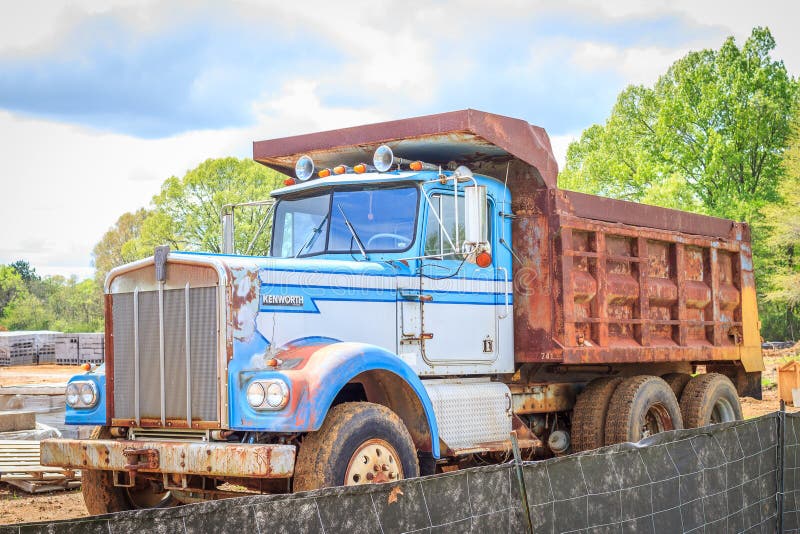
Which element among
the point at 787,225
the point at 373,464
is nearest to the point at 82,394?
the point at 373,464

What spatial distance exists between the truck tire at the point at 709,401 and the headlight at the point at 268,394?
20.6 ft

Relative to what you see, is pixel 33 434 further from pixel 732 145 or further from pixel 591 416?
pixel 732 145

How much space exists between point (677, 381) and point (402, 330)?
490cm

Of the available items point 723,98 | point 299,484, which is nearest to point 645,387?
point 299,484

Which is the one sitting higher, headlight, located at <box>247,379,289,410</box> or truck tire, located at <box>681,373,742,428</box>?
headlight, located at <box>247,379,289,410</box>

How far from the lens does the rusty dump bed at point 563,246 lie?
907cm

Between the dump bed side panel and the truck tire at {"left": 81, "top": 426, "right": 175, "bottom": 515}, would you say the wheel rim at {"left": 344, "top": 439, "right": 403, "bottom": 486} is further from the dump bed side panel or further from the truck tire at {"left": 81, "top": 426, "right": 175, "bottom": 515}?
the dump bed side panel

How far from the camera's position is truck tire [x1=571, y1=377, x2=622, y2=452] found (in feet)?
33.3

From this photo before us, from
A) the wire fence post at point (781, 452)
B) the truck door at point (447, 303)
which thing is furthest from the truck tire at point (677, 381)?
the wire fence post at point (781, 452)

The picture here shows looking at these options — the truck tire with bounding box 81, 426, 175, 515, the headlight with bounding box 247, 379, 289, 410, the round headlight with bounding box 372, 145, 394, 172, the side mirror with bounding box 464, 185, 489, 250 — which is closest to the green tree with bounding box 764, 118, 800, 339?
the round headlight with bounding box 372, 145, 394, 172

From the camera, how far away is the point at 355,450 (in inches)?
262

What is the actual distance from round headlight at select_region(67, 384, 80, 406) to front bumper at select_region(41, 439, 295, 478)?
0.48 metres

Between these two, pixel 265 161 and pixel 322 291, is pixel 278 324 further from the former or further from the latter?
pixel 265 161

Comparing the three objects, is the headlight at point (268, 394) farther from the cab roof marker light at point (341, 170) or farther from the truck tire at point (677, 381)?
the truck tire at point (677, 381)
